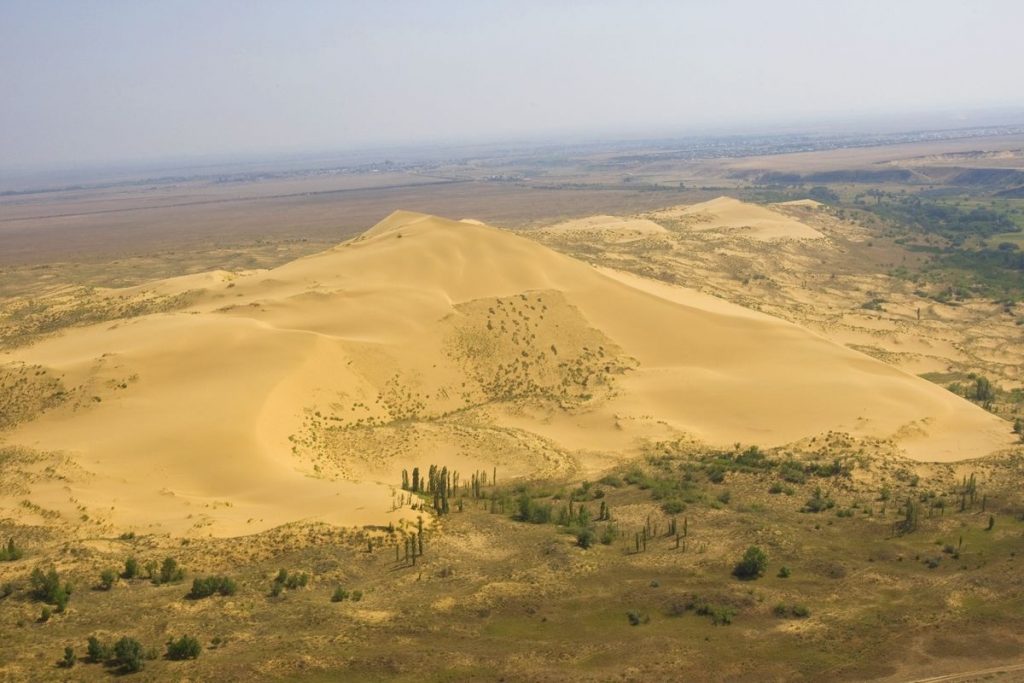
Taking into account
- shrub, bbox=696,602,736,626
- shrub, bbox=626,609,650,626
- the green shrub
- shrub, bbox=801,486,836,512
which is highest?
the green shrub

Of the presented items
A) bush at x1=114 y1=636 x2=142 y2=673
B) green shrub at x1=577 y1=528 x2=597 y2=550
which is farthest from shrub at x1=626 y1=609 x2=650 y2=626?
bush at x1=114 y1=636 x2=142 y2=673

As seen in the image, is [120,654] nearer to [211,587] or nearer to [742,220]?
[211,587]

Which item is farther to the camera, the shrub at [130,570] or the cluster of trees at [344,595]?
the shrub at [130,570]

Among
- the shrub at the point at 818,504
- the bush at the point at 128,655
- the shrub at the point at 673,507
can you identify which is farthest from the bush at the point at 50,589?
the shrub at the point at 818,504

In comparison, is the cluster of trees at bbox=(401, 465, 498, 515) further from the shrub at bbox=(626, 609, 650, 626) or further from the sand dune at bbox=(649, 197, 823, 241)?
the sand dune at bbox=(649, 197, 823, 241)

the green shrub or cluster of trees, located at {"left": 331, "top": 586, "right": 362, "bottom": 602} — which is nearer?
cluster of trees, located at {"left": 331, "top": 586, "right": 362, "bottom": 602}

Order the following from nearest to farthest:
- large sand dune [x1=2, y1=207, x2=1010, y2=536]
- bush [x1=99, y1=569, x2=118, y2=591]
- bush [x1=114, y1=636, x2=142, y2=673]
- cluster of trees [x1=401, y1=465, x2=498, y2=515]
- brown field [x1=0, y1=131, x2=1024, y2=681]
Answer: bush [x1=114, y1=636, x2=142, y2=673]
brown field [x1=0, y1=131, x2=1024, y2=681]
bush [x1=99, y1=569, x2=118, y2=591]
cluster of trees [x1=401, y1=465, x2=498, y2=515]
large sand dune [x1=2, y1=207, x2=1010, y2=536]

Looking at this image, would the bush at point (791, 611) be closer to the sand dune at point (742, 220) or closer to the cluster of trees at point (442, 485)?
the cluster of trees at point (442, 485)
